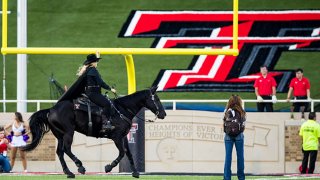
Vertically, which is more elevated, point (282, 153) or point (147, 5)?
point (147, 5)

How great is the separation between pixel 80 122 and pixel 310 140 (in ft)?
24.0

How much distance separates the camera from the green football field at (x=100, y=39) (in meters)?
35.2

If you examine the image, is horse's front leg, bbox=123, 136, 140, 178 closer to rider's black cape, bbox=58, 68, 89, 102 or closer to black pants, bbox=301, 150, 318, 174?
rider's black cape, bbox=58, 68, 89, 102

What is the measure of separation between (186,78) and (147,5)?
2.29 meters

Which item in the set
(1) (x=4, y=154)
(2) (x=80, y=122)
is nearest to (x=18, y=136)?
(1) (x=4, y=154)

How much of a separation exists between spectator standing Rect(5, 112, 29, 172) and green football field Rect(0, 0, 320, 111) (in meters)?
3.92

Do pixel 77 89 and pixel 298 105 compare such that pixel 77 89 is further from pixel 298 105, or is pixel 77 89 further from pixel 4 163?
pixel 298 105

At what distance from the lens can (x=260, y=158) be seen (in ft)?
104

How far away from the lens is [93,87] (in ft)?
80.4

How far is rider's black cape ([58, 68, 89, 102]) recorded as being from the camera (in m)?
24.7

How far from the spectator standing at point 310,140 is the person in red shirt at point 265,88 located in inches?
60.2

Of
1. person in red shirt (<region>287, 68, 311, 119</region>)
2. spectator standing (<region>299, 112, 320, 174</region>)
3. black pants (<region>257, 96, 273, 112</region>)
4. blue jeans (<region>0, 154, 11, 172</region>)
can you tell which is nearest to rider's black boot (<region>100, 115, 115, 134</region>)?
blue jeans (<region>0, 154, 11, 172</region>)

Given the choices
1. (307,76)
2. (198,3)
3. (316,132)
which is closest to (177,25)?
(198,3)

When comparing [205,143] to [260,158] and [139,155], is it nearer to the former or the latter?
[260,158]
